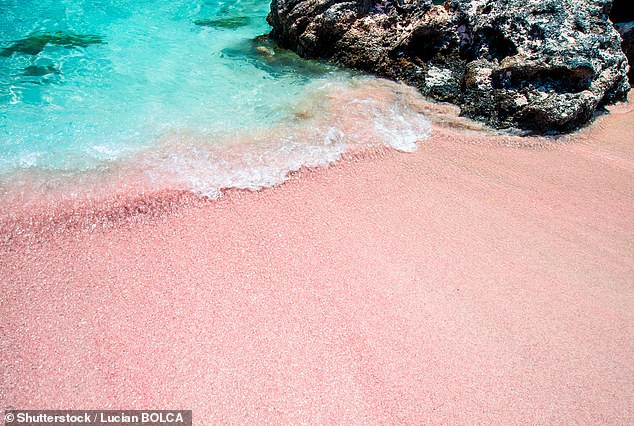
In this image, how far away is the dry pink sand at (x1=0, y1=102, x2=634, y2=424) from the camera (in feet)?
6.87

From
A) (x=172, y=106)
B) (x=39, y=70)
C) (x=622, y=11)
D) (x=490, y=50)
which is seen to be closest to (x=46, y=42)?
(x=39, y=70)

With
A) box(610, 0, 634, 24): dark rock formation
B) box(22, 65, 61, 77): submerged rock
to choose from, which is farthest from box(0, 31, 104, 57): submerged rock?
box(610, 0, 634, 24): dark rock formation

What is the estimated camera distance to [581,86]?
14.5ft

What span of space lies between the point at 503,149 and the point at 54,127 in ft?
15.8

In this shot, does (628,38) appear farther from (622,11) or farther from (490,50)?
(490,50)

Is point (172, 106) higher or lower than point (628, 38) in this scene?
lower

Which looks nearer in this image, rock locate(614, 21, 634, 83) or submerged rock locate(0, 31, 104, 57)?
rock locate(614, 21, 634, 83)

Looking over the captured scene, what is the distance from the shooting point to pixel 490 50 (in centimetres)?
484

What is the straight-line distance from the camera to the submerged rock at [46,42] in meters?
5.92

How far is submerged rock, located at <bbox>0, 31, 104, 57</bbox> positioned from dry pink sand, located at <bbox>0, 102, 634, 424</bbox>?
15.0 feet

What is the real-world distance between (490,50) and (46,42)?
6.72 metres

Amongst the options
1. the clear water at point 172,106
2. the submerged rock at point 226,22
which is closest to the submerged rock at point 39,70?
the clear water at point 172,106

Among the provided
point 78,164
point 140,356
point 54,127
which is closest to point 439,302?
point 140,356

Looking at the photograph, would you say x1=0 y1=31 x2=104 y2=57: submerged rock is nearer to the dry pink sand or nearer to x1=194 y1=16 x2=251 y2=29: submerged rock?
x1=194 y1=16 x2=251 y2=29: submerged rock
